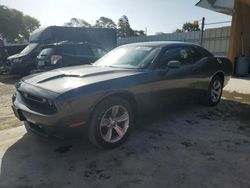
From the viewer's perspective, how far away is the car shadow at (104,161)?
10.3ft

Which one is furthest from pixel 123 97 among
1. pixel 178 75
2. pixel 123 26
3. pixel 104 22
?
pixel 104 22

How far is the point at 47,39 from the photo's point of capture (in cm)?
1302

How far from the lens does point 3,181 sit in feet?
10.4

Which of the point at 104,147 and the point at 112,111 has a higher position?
the point at 112,111

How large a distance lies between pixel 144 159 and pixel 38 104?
1.60 meters

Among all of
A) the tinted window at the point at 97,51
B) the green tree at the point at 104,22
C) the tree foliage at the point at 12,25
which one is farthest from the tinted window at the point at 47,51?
the green tree at the point at 104,22

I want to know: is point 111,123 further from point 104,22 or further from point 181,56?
point 104,22

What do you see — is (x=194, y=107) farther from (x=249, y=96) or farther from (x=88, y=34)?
(x=88, y=34)

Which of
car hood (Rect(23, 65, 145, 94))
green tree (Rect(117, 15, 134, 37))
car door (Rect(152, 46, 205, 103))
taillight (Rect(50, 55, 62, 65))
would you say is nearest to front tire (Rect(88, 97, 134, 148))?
car hood (Rect(23, 65, 145, 94))

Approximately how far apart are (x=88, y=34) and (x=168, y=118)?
35.7 ft

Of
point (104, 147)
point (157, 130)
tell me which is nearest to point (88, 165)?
point (104, 147)

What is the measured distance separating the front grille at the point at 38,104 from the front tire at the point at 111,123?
0.57 m

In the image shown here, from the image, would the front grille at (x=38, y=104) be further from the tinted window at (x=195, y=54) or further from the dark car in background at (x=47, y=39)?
the dark car in background at (x=47, y=39)

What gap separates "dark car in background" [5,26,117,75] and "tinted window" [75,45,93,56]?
6.30ft
